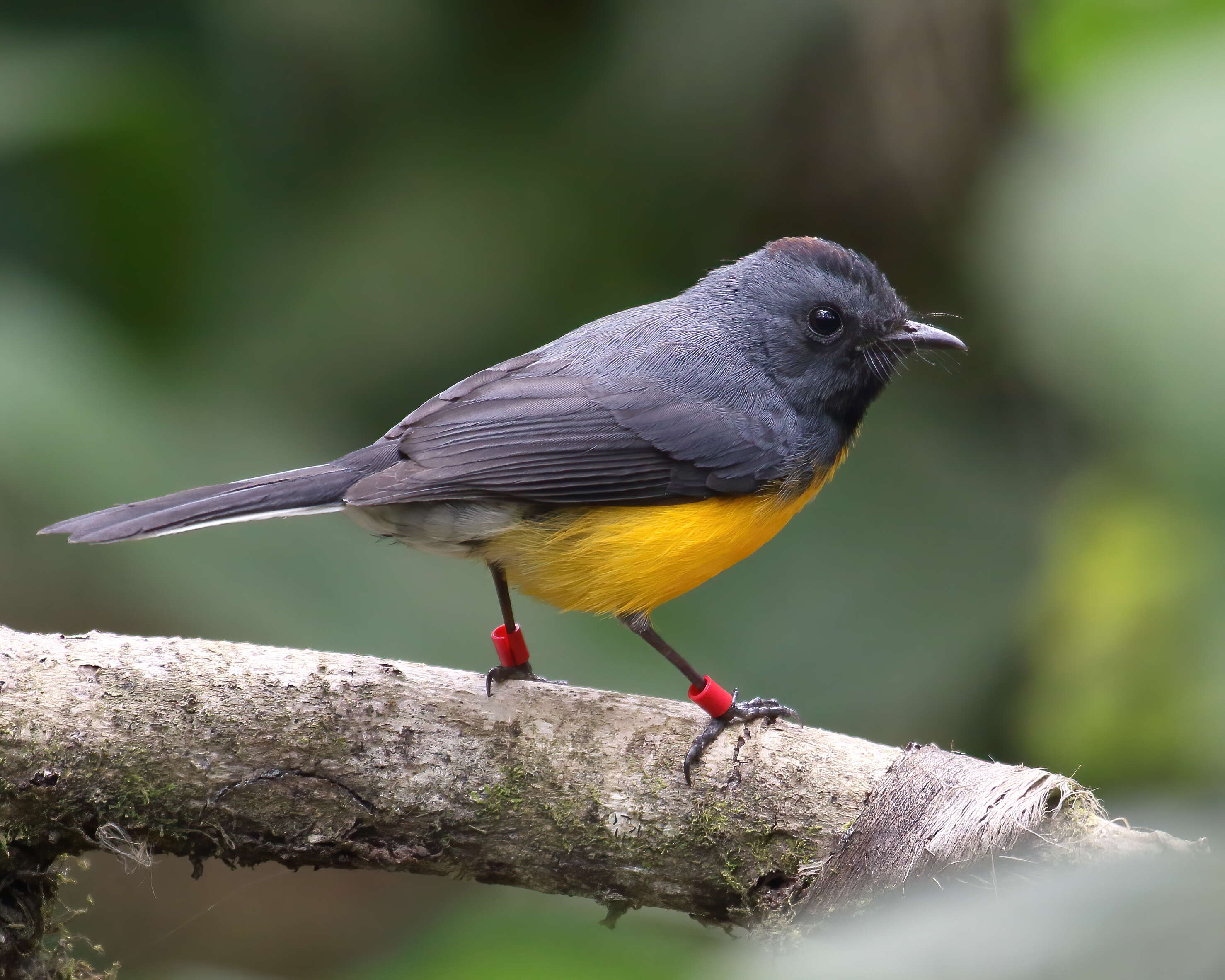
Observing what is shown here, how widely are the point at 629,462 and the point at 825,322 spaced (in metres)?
0.98

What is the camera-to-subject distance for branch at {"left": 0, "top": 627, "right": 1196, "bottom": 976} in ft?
9.41

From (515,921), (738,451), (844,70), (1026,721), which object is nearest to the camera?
(515,921)

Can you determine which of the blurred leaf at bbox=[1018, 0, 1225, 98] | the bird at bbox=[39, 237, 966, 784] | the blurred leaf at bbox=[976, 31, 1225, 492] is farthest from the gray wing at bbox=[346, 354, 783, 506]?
the blurred leaf at bbox=[1018, 0, 1225, 98]

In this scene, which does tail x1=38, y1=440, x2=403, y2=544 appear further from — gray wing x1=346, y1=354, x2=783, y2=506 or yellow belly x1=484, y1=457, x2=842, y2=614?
yellow belly x1=484, y1=457, x2=842, y2=614

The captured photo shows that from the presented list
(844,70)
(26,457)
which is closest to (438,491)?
(26,457)

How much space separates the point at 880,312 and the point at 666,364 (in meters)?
0.82

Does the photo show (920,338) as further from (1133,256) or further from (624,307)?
(624,307)

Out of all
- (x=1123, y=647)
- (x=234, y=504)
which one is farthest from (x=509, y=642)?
(x=1123, y=647)

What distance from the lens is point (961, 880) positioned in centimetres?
264

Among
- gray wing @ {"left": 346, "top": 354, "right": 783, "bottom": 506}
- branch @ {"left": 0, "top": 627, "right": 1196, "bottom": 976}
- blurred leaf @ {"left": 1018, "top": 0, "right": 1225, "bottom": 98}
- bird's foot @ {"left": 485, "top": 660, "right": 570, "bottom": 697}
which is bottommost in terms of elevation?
branch @ {"left": 0, "top": 627, "right": 1196, "bottom": 976}

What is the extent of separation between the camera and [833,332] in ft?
13.1

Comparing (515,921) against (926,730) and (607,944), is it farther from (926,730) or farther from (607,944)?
(926,730)

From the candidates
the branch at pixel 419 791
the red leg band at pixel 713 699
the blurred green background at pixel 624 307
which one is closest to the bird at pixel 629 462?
the red leg band at pixel 713 699

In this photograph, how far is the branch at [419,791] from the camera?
113 inches
